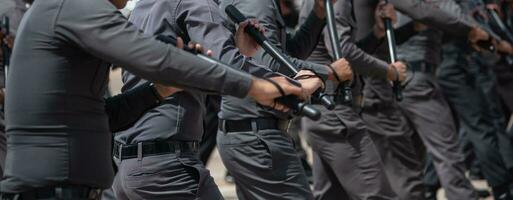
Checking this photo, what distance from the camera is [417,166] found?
26.3 feet

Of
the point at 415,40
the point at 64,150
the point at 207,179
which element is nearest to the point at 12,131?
the point at 64,150

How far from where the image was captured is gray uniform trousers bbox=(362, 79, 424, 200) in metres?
7.75

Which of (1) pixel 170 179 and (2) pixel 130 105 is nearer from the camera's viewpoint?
(2) pixel 130 105

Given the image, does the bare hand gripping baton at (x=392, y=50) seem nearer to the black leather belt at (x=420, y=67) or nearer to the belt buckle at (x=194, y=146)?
the black leather belt at (x=420, y=67)

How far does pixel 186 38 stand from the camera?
5164 millimetres

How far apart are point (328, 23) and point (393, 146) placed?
2.02 metres

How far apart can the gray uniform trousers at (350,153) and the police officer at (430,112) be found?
3.11ft

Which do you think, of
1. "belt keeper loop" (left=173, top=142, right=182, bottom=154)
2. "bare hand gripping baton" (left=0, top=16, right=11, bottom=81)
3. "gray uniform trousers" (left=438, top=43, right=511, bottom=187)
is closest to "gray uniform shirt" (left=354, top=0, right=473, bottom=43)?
"gray uniform trousers" (left=438, top=43, right=511, bottom=187)

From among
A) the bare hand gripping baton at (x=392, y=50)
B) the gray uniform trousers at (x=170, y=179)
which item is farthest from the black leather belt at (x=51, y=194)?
the bare hand gripping baton at (x=392, y=50)

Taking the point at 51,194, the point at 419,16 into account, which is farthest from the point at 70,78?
the point at 419,16

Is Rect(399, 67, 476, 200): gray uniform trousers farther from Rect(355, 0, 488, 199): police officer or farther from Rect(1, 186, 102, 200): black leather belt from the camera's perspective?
Rect(1, 186, 102, 200): black leather belt

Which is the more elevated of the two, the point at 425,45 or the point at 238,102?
the point at 238,102

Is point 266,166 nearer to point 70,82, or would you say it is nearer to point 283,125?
point 283,125

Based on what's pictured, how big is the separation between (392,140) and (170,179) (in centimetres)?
311
